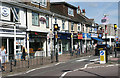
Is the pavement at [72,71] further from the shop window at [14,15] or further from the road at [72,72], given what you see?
the shop window at [14,15]

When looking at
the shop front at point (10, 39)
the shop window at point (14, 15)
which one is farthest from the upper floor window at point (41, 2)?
the shop front at point (10, 39)

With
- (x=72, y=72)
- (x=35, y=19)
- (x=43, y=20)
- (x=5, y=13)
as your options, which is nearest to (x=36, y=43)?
(x=35, y=19)

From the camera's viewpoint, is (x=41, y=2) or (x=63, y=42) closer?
(x=41, y=2)

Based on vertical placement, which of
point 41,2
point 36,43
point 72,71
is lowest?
point 72,71

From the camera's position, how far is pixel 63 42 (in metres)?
29.5

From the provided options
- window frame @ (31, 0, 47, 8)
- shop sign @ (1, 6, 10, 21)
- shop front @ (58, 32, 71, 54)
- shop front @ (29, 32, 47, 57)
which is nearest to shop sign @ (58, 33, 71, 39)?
shop front @ (58, 32, 71, 54)

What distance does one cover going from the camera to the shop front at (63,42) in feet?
90.0

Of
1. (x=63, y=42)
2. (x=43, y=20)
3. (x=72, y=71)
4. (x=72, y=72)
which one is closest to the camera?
(x=72, y=72)

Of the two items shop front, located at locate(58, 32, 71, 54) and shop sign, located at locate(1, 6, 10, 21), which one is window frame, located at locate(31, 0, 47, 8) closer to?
shop sign, located at locate(1, 6, 10, 21)

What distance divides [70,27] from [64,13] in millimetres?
2942

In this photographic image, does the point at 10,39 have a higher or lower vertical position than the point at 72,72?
higher

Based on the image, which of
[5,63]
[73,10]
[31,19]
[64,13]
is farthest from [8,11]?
[73,10]

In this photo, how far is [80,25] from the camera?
35.3 metres

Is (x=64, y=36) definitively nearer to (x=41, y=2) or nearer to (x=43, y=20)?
(x=43, y=20)
